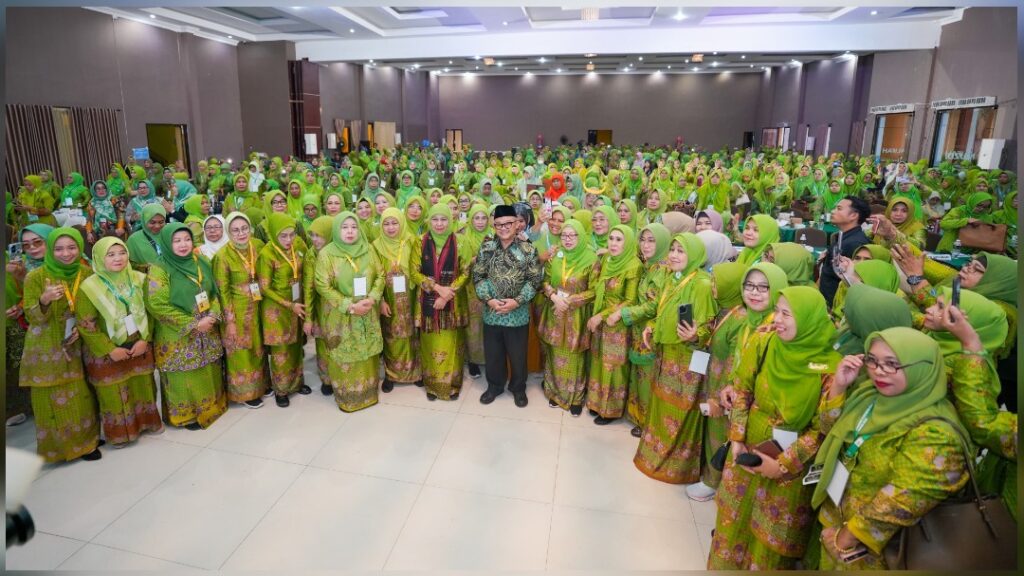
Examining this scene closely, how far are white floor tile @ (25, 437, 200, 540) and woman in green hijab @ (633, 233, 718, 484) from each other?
9.56 feet

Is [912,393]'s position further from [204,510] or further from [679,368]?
[204,510]

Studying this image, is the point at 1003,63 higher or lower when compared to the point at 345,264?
higher

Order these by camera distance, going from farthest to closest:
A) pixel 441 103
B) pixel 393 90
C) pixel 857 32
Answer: pixel 441 103 < pixel 393 90 < pixel 857 32

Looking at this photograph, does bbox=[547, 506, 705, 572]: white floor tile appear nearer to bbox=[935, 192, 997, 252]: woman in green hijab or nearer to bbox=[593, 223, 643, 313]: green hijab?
bbox=[593, 223, 643, 313]: green hijab

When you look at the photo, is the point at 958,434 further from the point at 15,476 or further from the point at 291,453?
the point at 291,453

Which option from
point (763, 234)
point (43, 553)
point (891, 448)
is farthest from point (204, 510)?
point (763, 234)

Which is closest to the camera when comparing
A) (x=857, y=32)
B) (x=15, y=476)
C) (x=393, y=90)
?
(x=15, y=476)

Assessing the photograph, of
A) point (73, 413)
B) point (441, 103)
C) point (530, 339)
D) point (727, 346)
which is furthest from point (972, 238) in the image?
point (441, 103)

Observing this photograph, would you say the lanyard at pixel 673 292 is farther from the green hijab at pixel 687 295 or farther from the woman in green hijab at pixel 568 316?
the woman in green hijab at pixel 568 316

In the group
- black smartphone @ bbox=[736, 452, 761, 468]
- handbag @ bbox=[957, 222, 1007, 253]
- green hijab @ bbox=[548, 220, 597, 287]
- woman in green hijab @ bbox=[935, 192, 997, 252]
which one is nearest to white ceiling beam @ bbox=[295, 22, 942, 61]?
woman in green hijab @ bbox=[935, 192, 997, 252]

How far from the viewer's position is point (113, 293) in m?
3.17

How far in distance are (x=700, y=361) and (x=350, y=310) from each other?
231 centimetres

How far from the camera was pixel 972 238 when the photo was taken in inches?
182

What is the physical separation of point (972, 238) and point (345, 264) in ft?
16.7
